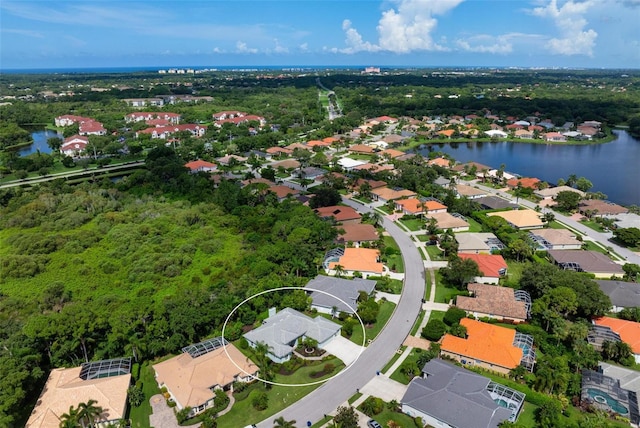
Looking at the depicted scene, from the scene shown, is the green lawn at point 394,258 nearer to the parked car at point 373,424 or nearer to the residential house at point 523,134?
the parked car at point 373,424

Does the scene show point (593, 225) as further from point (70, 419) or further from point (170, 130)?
point (170, 130)

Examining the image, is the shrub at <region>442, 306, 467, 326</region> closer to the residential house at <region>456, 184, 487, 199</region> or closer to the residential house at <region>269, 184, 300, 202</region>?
the residential house at <region>269, 184, 300, 202</region>

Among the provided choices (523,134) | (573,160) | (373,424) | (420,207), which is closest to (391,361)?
(373,424)

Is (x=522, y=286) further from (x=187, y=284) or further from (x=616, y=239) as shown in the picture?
(x=187, y=284)

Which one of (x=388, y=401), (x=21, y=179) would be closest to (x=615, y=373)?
(x=388, y=401)

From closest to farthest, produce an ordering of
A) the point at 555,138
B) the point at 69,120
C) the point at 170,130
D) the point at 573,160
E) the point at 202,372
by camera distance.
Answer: the point at 202,372 < the point at 573,160 < the point at 555,138 < the point at 170,130 < the point at 69,120

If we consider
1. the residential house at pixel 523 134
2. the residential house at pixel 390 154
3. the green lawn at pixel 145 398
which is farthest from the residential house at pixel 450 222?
the residential house at pixel 523 134

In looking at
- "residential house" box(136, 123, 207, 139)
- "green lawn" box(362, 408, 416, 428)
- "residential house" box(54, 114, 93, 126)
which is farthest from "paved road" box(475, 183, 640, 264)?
"residential house" box(54, 114, 93, 126)

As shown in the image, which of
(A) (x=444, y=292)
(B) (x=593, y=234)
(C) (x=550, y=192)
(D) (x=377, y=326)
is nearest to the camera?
(D) (x=377, y=326)
